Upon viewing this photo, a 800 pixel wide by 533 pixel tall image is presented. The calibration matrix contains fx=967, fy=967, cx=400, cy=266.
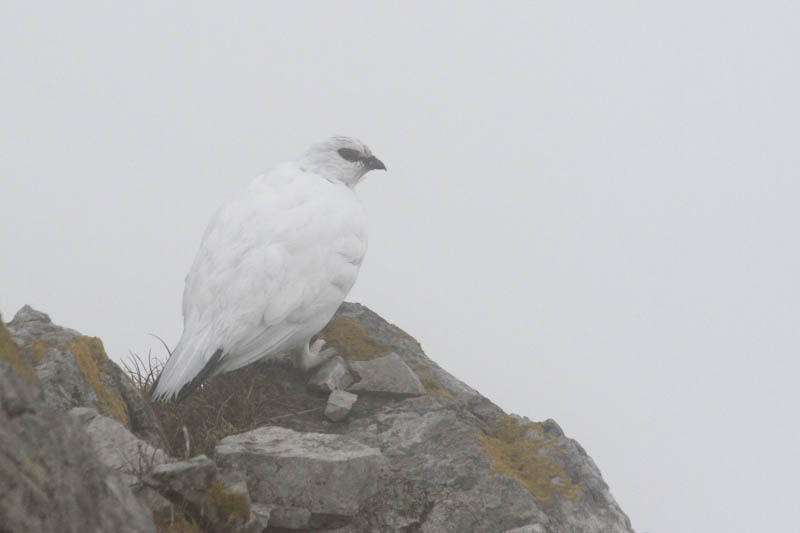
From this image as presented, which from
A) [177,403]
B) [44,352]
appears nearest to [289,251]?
[177,403]

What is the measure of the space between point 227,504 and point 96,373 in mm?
1500

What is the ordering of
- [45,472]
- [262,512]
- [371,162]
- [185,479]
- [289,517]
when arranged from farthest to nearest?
[371,162] < [289,517] < [262,512] < [185,479] < [45,472]

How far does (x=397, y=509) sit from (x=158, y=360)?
2.36 metres

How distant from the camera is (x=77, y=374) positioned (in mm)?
5328

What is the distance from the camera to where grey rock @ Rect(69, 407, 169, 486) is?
4.37m

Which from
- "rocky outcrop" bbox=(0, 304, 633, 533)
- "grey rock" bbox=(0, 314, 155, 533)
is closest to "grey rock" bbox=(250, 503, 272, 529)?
"rocky outcrop" bbox=(0, 304, 633, 533)

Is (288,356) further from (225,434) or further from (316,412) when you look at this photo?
(225,434)

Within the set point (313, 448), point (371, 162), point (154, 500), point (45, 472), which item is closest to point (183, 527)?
point (154, 500)

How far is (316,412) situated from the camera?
22.4 feet

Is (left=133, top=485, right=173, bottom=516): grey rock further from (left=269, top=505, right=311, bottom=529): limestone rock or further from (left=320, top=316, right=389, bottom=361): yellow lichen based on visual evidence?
(left=320, top=316, right=389, bottom=361): yellow lichen

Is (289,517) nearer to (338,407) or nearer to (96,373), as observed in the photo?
(96,373)

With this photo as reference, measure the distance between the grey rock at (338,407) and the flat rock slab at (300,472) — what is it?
139 centimetres

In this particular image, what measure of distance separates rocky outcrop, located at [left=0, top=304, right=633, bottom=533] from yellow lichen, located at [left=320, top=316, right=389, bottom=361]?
0.05 feet

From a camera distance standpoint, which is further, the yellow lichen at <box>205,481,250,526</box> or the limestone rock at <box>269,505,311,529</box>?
the limestone rock at <box>269,505,311,529</box>
